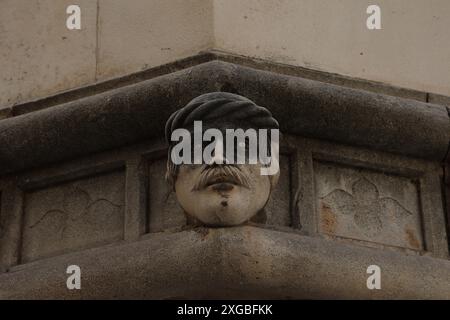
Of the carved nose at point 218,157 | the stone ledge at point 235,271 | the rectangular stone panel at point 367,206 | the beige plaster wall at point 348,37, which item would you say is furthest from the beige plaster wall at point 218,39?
the stone ledge at point 235,271

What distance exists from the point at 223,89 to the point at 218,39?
8.2 inches

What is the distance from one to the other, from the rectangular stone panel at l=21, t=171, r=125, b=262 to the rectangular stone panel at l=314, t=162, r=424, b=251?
47 cm

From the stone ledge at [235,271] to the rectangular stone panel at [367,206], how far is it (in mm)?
129

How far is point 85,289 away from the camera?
123 inches

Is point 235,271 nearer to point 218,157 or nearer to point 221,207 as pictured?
point 221,207

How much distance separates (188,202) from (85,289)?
29 cm

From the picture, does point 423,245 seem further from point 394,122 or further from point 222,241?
point 222,241

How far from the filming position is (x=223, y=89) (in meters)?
3.21

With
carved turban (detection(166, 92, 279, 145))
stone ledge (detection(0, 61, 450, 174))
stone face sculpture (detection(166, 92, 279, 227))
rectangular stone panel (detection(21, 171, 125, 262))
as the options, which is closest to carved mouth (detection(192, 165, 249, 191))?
stone face sculpture (detection(166, 92, 279, 227))

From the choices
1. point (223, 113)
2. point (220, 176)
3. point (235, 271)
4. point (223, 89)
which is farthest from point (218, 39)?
point (235, 271)

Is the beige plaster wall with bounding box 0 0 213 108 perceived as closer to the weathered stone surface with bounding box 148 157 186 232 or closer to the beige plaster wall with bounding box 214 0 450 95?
the beige plaster wall with bounding box 214 0 450 95

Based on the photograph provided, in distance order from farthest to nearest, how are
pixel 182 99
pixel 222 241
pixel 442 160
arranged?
pixel 442 160 → pixel 182 99 → pixel 222 241

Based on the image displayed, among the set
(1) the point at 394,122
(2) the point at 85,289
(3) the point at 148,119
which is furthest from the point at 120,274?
(1) the point at 394,122

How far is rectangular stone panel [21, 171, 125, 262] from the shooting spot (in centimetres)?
335
